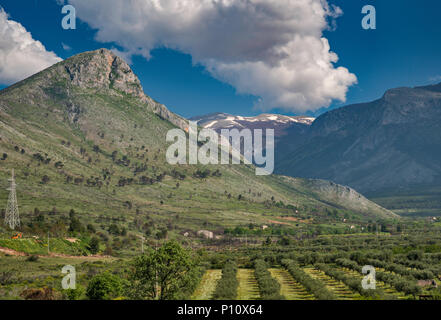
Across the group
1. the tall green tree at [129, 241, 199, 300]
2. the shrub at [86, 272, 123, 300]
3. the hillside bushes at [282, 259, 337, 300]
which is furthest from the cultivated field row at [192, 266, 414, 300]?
the shrub at [86, 272, 123, 300]

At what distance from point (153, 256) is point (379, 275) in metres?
54.6

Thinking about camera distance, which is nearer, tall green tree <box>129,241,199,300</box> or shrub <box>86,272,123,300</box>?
tall green tree <box>129,241,199,300</box>

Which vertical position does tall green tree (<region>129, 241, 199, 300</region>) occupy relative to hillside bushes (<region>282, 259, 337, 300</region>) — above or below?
above

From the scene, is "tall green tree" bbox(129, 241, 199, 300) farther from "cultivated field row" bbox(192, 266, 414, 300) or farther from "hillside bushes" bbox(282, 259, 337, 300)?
"hillside bushes" bbox(282, 259, 337, 300)

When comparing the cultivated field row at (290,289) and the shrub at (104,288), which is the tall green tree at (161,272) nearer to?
the shrub at (104,288)

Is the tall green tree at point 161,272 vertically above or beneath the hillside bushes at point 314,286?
above

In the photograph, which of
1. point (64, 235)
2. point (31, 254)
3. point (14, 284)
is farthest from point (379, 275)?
point (64, 235)

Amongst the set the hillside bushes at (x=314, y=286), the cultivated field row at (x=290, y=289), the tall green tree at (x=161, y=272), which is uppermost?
the tall green tree at (x=161, y=272)

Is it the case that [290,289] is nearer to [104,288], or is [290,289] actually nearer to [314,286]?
[314,286]

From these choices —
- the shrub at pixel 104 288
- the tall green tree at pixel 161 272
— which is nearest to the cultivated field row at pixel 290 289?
the tall green tree at pixel 161 272

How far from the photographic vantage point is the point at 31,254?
425 ft

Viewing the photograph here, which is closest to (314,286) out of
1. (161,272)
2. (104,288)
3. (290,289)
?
(290,289)

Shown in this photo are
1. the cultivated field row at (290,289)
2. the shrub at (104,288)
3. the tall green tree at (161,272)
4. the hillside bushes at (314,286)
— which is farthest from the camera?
the cultivated field row at (290,289)

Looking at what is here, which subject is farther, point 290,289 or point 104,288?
point 290,289
